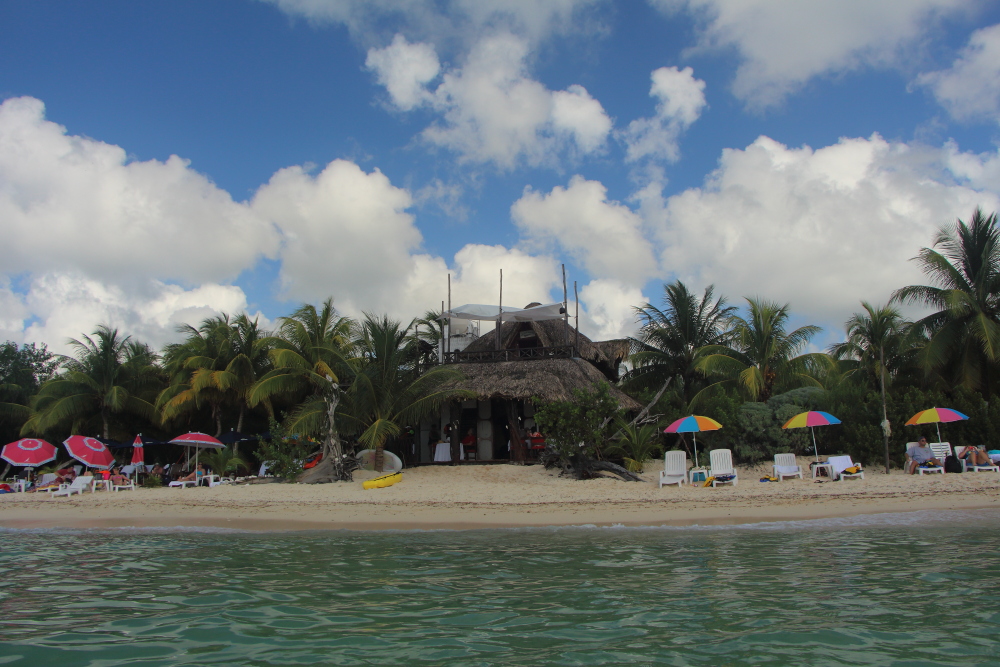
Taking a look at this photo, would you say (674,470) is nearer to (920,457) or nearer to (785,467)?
(785,467)

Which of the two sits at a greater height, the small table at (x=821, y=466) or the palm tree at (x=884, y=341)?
the palm tree at (x=884, y=341)

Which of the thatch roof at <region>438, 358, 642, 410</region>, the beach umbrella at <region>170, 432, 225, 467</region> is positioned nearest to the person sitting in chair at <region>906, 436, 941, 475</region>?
the thatch roof at <region>438, 358, 642, 410</region>

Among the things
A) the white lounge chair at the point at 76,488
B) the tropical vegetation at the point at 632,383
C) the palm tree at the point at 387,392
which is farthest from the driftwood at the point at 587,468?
the white lounge chair at the point at 76,488

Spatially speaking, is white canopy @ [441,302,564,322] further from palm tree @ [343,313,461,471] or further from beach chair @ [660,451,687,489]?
beach chair @ [660,451,687,489]

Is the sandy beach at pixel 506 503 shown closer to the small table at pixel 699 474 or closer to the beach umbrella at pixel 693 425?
the small table at pixel 699 474

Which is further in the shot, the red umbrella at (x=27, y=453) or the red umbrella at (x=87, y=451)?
the red umbrella at (x=27, y=453)

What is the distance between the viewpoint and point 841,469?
12750 mm

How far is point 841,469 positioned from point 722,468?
2.25m

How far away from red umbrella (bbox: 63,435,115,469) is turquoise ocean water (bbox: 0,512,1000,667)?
26.0 feet

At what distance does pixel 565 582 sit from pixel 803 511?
5.91 metres

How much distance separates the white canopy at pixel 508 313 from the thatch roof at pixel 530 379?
61.3 inches

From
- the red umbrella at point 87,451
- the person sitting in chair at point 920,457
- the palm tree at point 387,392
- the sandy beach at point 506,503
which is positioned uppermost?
the palm tree at point 387,392

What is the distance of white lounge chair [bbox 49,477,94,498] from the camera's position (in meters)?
15.6

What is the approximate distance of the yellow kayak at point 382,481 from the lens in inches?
559
